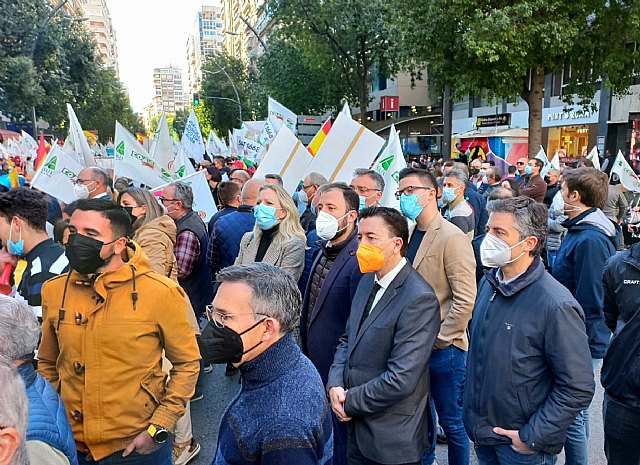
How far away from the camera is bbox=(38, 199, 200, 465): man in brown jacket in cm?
242

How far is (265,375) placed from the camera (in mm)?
1715

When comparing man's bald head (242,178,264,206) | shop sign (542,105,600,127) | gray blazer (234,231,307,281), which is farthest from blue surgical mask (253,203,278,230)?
shop sign (542,105,600,127)

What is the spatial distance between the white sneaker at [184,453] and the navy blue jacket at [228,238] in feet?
5.48

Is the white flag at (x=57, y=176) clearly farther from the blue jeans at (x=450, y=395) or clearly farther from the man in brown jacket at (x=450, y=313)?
the blue jeans at (x=450, y=395)

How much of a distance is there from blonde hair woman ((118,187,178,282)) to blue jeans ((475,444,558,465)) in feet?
8.24

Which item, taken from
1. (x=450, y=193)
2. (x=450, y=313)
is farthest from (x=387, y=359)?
(x=450, y=193)

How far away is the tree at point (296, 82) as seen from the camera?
28.3 meters

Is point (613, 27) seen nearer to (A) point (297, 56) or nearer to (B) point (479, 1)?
(B) point (479, 1)

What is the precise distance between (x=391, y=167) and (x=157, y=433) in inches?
152

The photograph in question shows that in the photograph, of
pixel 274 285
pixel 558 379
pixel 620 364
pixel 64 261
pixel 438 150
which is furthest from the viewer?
pixel 438 150

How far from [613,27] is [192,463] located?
16303 millimetres

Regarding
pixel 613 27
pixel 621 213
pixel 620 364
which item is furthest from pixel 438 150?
pixel 620 364

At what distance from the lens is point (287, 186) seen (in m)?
6.89

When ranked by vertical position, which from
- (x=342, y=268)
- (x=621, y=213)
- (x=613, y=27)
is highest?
(x=613, y=27)
